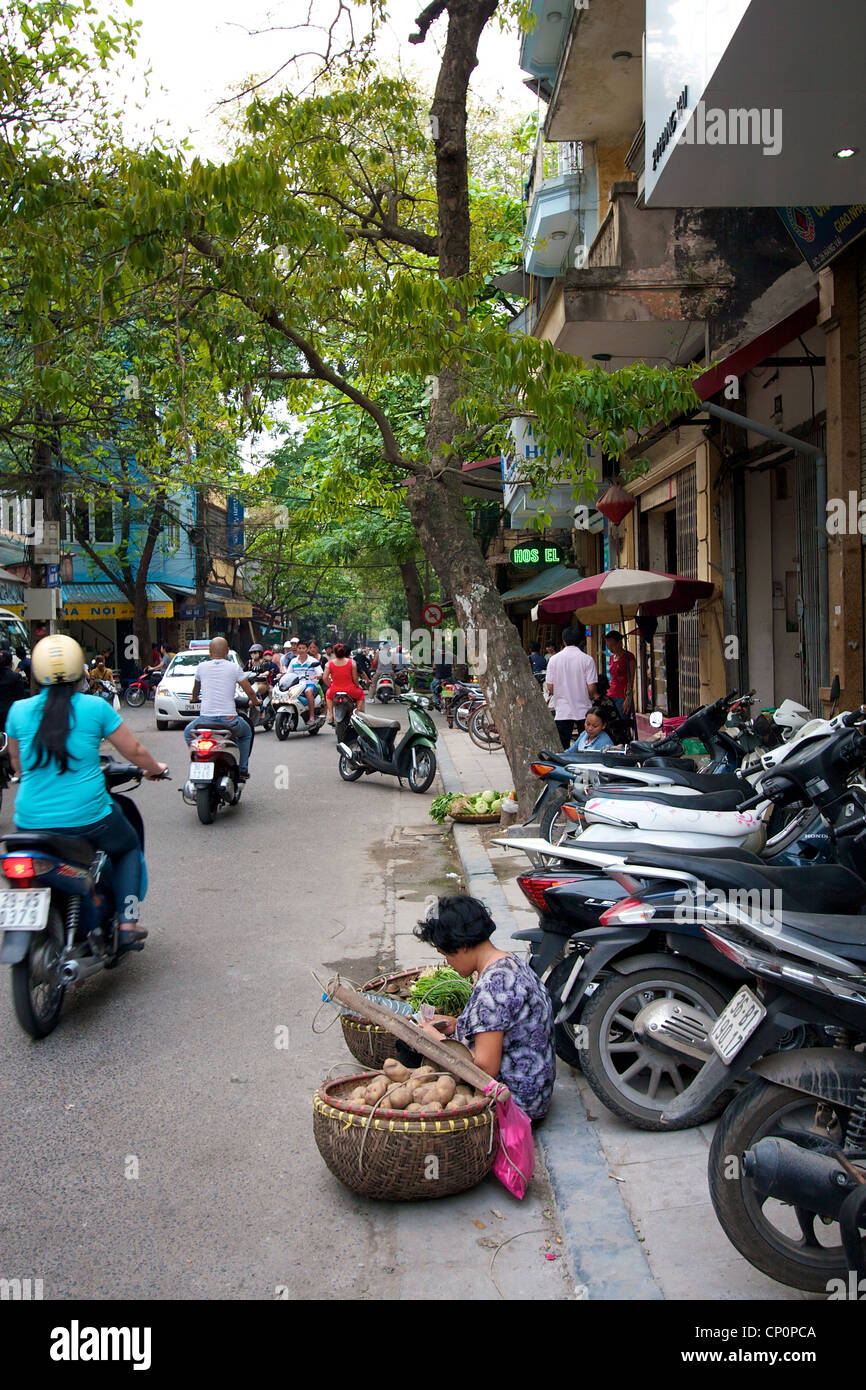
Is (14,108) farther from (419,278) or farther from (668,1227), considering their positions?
(668,1227)

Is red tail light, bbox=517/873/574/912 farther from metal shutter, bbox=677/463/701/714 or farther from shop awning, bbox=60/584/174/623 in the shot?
shop awning, bbox=60/584/174/623

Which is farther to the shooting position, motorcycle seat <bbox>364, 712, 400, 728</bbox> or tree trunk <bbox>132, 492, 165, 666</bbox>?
tree trunk <bbox>132, 492, 165, 666</bbox>

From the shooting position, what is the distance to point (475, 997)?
3672mm

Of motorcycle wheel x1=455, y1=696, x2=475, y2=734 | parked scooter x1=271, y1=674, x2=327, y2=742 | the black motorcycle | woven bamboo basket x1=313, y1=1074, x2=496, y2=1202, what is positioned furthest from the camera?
motorcycle wheel x1=455, y1=696, x2=475, y2=734

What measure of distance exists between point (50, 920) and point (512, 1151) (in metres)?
2.41

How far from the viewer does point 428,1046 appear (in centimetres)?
358

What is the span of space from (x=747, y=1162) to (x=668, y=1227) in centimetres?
71

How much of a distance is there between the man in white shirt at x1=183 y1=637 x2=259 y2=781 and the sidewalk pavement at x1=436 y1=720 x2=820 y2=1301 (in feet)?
22.2

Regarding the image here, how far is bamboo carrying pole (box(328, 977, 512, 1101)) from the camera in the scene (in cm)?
351

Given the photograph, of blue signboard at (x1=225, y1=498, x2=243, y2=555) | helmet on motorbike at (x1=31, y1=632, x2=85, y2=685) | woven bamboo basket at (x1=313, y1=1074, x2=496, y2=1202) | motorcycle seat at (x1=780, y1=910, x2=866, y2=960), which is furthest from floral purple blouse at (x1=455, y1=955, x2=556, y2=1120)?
blue signboard at (x1=225, y1=498, x2=243, y2=555)

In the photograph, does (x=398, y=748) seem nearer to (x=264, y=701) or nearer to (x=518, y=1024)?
(x=264, y=701)

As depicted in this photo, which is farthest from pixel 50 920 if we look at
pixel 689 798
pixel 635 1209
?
pixel 689 798

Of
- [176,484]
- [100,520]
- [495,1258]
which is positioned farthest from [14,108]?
[100,520]

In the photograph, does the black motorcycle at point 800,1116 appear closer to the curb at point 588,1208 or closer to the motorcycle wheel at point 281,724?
the curb at point 588,1208
